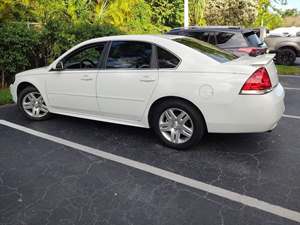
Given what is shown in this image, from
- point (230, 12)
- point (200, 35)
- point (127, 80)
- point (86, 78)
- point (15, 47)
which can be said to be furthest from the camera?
point (230, 12)

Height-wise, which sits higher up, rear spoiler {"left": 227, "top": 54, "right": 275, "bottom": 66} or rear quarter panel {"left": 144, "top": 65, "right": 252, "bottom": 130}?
rear spoiler {"left": 227, "top": 54, "right": 275, "bottom": 66}

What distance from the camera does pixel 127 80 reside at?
4.33m

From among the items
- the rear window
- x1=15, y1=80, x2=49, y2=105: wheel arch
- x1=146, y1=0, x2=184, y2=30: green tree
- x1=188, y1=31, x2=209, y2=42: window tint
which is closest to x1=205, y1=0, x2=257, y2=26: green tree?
x1=146, y1=0, x2=184, y2=30: green tree

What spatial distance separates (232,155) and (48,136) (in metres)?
2.72

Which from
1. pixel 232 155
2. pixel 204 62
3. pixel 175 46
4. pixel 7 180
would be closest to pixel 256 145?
pixel 232 155

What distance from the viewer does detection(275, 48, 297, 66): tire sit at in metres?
12.8

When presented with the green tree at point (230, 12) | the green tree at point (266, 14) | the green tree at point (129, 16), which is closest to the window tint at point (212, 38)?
the green tree at point (129, 16)

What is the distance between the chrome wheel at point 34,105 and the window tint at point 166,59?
7.79 feet

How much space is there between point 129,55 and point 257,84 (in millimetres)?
1819

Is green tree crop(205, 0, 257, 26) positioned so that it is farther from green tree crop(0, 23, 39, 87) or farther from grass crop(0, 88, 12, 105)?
grass crop(0, 88, 12, 105)

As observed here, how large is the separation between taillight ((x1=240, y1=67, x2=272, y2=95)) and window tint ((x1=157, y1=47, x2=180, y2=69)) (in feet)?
3.10

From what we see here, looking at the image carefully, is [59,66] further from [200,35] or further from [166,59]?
[200,35]

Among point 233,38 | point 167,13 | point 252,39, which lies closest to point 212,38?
point 233,38

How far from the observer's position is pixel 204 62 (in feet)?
13.0
